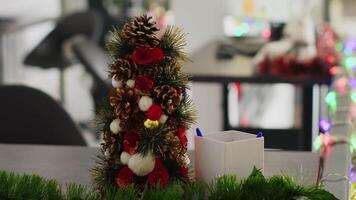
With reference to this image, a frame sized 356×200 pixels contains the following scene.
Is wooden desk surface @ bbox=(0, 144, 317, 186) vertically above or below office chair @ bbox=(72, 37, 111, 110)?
below

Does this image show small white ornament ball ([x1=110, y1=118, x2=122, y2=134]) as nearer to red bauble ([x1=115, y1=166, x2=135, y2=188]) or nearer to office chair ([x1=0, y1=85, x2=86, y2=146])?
red bauble ([x1=115, y1=166, x2=135, y2=188])

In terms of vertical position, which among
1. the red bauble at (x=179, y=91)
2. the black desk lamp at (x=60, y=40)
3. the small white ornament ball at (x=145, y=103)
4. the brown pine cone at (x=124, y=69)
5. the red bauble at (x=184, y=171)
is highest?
the black desk lamp at (x=60, y=40)

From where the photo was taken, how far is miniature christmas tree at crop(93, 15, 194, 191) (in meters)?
0.80

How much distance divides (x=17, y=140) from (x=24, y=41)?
3290mm

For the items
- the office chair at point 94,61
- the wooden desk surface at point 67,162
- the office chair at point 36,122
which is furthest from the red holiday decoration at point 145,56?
the office chair at point 94,61

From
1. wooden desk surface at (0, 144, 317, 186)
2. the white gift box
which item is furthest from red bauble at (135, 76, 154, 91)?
wooden desk surface at (0, 144, 317, 186)

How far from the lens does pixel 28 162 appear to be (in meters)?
1.30

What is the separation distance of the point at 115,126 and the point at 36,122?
100cm

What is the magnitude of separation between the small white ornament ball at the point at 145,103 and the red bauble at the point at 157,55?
52 millimetres

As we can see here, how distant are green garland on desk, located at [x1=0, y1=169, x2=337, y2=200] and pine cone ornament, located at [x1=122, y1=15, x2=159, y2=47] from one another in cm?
19

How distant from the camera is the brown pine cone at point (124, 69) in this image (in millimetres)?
814

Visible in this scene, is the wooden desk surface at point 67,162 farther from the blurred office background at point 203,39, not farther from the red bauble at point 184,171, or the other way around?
the blurred office background at point 203,39

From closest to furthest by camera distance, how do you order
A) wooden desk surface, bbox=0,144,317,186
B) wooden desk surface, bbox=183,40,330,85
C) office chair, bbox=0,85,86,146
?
wooden desk surface, bbox=0,144,317,186
office chair, bbox=0,85,86,146
wooden desk surface, bbox=183,40,330,85

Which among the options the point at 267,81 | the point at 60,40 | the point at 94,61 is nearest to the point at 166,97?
the point at 267,81
